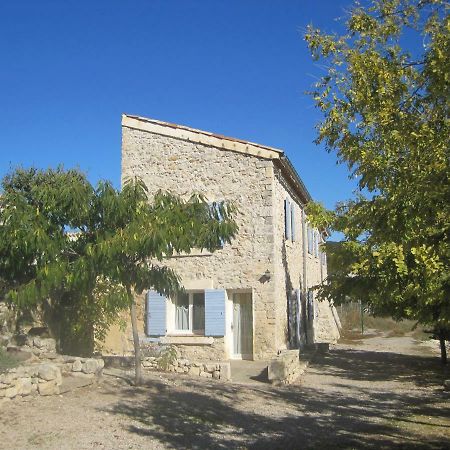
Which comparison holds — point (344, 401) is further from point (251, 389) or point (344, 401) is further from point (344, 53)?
point (344, 53)

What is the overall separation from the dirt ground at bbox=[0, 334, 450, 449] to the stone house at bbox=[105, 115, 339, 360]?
11.3ft

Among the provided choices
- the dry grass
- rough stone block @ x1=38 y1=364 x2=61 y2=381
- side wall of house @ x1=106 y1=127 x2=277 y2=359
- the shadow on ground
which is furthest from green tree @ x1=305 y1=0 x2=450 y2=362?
the dry grass

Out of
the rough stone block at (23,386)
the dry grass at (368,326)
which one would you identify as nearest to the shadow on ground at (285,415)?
the rough stone block at (23,386)

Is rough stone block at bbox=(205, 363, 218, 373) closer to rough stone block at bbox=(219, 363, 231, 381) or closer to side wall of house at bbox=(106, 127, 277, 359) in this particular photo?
rough stone block at bbox=(219, 363, 231, 381)

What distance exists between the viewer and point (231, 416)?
8.77 metres

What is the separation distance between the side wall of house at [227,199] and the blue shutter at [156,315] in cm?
62

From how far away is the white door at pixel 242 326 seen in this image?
16.2 metres

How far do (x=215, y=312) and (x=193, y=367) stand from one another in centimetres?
299

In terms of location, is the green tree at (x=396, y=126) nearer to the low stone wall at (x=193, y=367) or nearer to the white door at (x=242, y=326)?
the low stone wall at (x=193, y=367)

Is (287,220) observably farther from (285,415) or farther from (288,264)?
(285,415)

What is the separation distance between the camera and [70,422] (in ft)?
25.1

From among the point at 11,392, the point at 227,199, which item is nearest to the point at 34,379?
the point at 11,392

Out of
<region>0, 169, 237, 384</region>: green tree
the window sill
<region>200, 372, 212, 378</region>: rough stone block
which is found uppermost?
<region>0, 169, 237, 384</region>: green tree

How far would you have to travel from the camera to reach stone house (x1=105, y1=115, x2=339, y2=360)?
15.8 metres
